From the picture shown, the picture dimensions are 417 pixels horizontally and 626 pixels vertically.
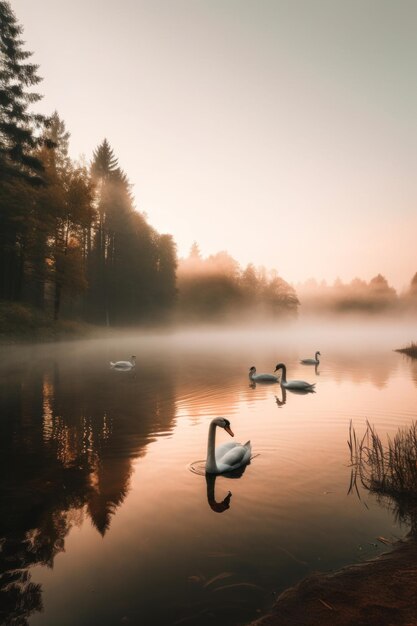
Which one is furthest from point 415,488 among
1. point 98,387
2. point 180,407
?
point 98,387

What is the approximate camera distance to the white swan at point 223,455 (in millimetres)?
9328

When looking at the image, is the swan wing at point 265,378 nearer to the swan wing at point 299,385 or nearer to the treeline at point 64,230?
the swan wing at point 299,385

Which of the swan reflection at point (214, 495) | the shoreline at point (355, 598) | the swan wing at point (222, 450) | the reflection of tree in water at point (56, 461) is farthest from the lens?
the swan wing at point (222, 450)

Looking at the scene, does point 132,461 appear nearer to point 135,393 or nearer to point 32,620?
point 32,620

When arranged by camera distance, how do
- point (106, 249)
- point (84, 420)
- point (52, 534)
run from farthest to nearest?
1. point (106, 249)
2. point (84, 420)
3. point (52, 534)

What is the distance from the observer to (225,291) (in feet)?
351

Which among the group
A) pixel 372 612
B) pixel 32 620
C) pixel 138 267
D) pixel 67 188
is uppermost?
pixel 67 188

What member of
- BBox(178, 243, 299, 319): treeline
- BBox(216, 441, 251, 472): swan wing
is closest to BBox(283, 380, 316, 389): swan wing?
BBox(216, 441, 251, 472): swan wing

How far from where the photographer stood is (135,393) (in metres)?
20.3

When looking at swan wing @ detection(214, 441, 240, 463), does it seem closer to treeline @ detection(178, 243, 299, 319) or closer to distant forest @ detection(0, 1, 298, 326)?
distant forest @ detection(0, 1, 298, 326)

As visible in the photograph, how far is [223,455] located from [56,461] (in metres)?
4.05

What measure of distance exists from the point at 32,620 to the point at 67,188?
151 feet

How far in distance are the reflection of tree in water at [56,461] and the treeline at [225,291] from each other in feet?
231

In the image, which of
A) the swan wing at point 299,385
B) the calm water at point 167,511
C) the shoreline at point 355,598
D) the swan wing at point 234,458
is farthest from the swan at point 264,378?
the shoreline at point 355,598
